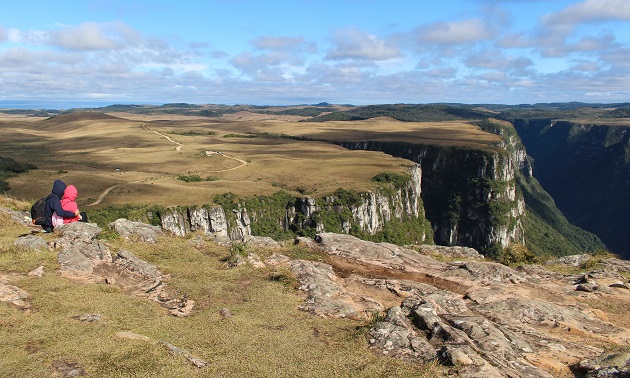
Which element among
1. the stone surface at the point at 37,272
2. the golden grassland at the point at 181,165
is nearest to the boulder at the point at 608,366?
the stone surface at the point at 37,272

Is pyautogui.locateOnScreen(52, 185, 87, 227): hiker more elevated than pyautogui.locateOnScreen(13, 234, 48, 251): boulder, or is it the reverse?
pyautogui.locateOnScreen(52, 185, 87, 227): hiker

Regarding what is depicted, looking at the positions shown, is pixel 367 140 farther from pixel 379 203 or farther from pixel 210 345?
pixel 210 345

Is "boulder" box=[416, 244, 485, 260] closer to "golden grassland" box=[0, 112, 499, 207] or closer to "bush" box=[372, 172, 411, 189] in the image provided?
"golden grassland" box=[0, 112, 499, 207]

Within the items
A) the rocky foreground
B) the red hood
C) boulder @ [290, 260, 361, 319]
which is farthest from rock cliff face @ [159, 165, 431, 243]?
boulder @ [290, 260, 361, 319]

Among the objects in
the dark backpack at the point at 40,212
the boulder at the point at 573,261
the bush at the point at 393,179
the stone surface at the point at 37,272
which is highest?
the dark backpack at the point at 40,212

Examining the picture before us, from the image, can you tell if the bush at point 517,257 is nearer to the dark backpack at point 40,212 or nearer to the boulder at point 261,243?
the boulder at point 261,243

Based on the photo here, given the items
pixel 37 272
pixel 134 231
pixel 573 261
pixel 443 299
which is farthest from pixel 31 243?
pixel 573 261
